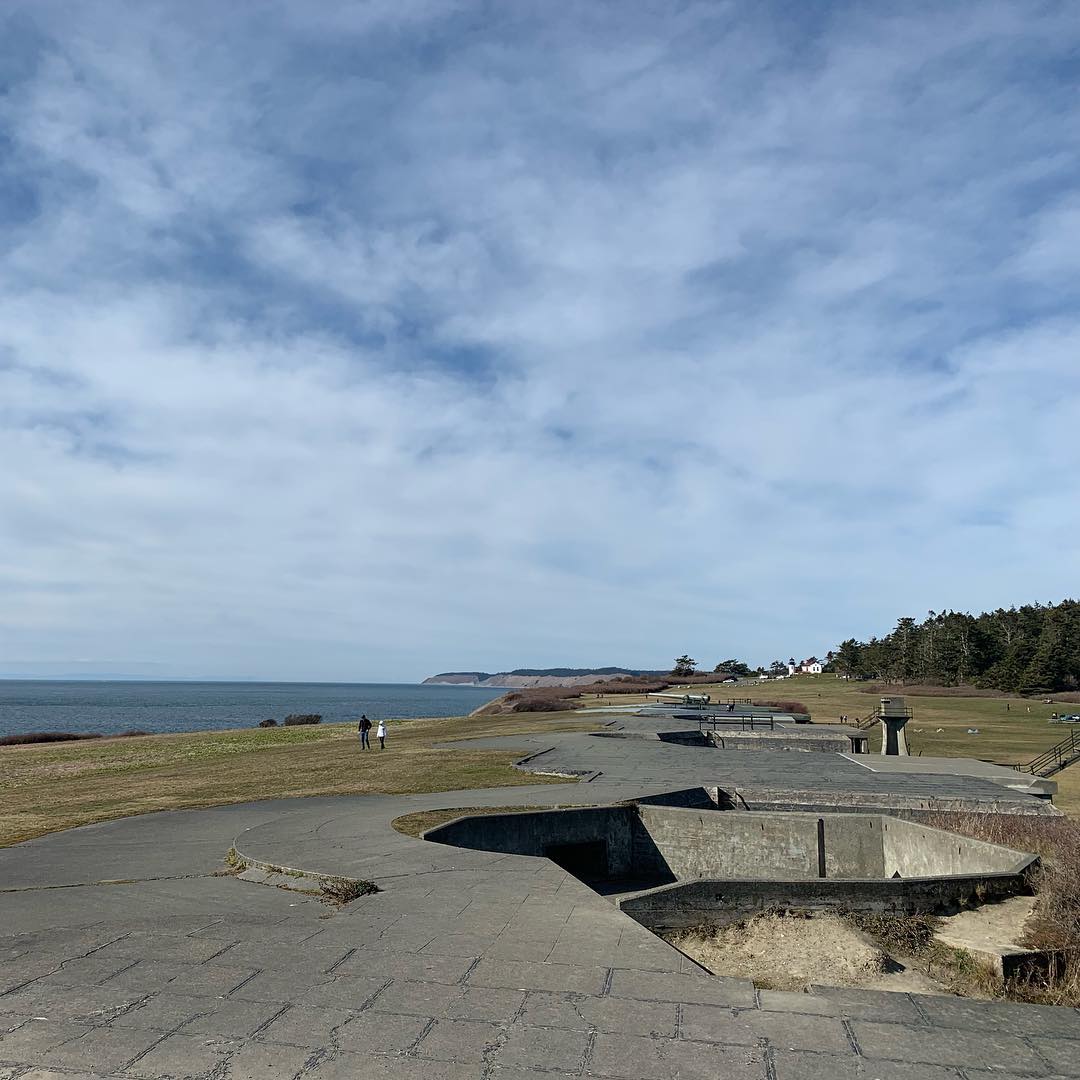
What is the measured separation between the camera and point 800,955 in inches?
424

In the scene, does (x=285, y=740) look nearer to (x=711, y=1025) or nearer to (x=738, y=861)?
(x=738, y=861)

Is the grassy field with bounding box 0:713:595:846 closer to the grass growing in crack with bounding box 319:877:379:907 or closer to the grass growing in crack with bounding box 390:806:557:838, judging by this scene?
the grass growing in crack with bounding box 390:806:557:838

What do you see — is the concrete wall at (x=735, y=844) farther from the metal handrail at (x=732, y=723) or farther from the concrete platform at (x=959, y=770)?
the metal handrail at (x=732, y=723)

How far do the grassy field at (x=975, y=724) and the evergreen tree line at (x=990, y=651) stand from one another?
36.2 ft

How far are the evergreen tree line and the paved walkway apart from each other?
8527 cm

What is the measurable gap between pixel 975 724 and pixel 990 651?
4945cm

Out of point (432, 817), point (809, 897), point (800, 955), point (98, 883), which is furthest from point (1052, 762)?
point (98, 883)

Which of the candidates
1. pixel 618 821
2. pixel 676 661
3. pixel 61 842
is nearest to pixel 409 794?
pixel 618 821

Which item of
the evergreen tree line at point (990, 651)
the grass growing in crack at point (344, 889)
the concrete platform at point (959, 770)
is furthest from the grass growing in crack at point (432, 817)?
the evergreen tree line at point (990, 651)

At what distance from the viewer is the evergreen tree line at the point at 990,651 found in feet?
261

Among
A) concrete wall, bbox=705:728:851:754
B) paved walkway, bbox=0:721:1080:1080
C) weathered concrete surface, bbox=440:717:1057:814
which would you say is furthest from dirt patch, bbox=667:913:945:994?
concrete wall, bbox=705:728:851:754

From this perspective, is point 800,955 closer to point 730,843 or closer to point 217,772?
point 730,843

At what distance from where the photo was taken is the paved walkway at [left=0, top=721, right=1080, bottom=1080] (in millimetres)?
5387

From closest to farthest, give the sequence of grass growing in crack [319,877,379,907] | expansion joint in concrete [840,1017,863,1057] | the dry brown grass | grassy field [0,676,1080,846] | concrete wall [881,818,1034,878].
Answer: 1. expansion joint in concrete [840,1017,863,1057]
2. the dry brown grass
3. grass growing in crack [319,877,379,907]
4. concrete wall [881,818,1034,878]
5. grassy field [0,676,1080,846]
